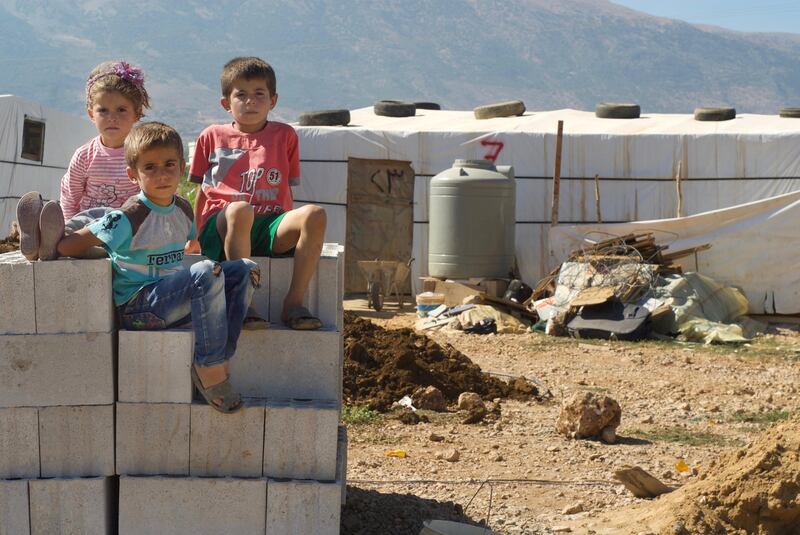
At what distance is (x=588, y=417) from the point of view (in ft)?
21.2

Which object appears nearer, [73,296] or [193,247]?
[73,296]

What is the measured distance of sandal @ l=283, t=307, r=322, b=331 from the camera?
4.17 meters

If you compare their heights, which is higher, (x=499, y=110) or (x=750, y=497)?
(x=499, y=110)

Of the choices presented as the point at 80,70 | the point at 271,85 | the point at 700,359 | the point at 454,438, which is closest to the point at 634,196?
the point at 700,359

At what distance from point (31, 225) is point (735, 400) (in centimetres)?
533

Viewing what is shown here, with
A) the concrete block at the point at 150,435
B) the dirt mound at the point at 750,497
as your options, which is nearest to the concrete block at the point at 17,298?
the concrete block at the point at 150,435

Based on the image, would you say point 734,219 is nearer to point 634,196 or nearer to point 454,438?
point 634,196

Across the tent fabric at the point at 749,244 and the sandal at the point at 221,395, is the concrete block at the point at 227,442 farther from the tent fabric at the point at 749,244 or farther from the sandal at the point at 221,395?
the tent fabric at the point at 749,244

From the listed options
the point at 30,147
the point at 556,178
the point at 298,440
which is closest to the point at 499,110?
the point at 556,178

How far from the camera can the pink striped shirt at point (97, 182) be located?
184 inches

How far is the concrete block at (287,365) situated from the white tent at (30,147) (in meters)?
13.8

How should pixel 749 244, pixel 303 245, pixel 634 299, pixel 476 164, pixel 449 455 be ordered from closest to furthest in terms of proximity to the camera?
1. pixel 303 245
2. pixel 449 455
3. pixel 634 299
4. pixel 749 244
5. pixel 476 164

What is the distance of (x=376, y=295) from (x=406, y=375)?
5747mm

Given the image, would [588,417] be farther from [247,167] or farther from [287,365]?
[287,365]
